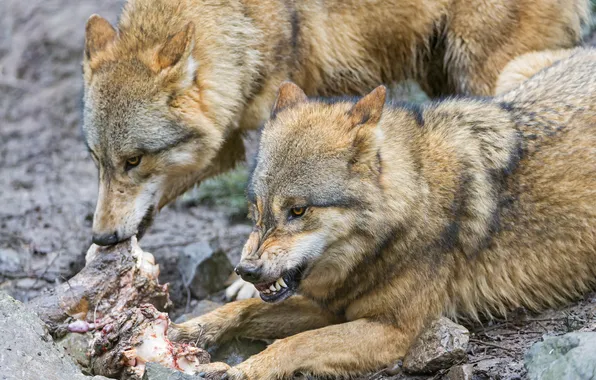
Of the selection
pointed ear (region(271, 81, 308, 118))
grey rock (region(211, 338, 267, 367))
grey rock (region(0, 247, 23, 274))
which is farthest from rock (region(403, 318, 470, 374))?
grey rock (region(0, 247, 23, 274))

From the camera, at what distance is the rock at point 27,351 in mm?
4352

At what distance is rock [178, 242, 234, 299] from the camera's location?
7.57 meters

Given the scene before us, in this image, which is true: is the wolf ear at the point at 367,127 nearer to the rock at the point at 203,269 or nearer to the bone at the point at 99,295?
the bone at the point at 99,295

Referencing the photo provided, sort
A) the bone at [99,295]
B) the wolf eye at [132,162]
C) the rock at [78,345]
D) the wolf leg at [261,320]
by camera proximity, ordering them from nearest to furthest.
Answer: the rock at [78,345]
the bone at [99,295]
the wolf leg at [261,320]
the wolf eye at [132,162]

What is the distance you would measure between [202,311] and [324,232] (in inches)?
86.6

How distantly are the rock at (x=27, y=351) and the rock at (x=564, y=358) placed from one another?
2307mm

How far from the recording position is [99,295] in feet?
18.6

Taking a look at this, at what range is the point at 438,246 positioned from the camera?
5520 mm

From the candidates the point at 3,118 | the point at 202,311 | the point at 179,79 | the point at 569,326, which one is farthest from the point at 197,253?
the point at 3,118

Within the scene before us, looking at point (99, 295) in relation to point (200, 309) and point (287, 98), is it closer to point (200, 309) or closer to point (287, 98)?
point (200, 309)

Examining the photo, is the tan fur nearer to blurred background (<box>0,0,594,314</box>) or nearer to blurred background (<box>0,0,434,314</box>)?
blurred background (<box>0,0,594,314</box>)

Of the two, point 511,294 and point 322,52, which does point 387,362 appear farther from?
point 322,52

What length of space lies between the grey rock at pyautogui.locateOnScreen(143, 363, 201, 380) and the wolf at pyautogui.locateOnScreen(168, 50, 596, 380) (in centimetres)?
82

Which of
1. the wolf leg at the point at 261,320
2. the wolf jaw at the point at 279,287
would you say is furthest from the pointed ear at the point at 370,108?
the wolf leg at the point at 261,320
